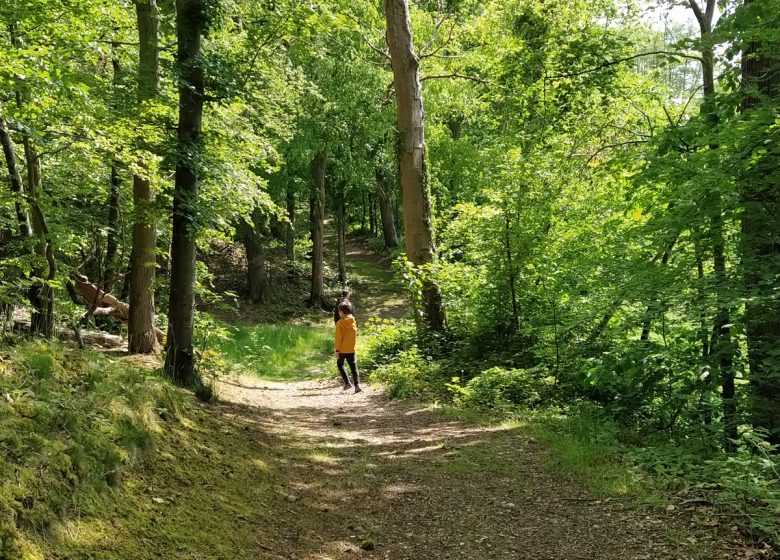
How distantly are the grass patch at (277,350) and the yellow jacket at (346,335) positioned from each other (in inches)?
109

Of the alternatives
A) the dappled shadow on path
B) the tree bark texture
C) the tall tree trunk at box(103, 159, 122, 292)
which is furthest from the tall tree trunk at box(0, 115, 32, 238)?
the tree bark texture

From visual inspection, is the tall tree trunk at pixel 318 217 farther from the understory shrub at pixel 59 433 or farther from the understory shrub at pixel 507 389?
the understory shrub at pixel 59 433

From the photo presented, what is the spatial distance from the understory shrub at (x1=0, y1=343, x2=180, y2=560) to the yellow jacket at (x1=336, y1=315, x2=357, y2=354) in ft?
18.7

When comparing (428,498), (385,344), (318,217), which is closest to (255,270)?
(318,217)

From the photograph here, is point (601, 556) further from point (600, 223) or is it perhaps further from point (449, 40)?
point (449, 40)

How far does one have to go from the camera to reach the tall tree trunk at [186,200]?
6836mm

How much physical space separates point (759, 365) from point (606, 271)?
2.55 m

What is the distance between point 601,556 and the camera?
11.7 ft

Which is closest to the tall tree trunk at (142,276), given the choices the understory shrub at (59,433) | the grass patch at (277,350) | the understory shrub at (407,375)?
the grass patch at (277,350)

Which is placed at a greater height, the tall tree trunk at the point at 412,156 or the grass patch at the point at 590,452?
the tall tree trunk at the point at 412,156

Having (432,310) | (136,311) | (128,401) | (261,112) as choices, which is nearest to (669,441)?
(128,401)

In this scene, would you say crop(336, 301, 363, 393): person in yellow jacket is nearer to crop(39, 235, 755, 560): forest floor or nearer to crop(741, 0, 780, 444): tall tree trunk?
crop(39, 235, 755, 560): forest floor

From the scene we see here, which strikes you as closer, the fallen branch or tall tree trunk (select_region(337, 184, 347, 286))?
the fallen branch

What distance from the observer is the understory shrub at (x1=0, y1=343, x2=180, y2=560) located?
8.63 feet
